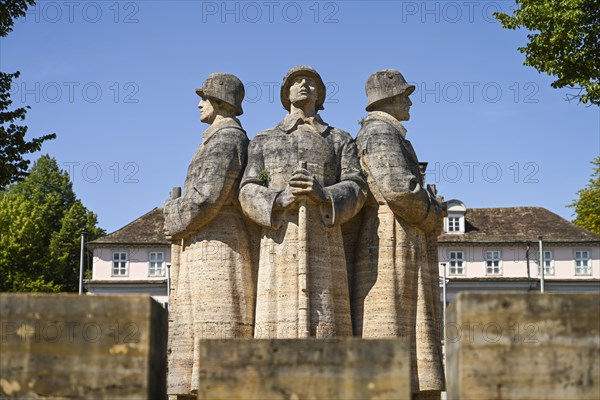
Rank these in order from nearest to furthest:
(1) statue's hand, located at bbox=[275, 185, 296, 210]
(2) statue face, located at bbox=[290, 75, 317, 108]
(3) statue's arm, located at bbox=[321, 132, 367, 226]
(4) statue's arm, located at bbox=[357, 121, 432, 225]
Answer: (1) statue's hand, located at bbox=[275, 185, 296, 210], (3) statue's arm, located at bbox=[321, 132, 367, 226], (4) statue's arm, located at bbox=[357, 121, 432, 225], (2) statue face, located at bbox=[290, 75, 317, 108]

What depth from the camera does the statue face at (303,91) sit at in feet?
62.2

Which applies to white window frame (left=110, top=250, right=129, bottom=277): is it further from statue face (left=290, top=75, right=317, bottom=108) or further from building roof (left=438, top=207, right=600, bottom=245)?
statue face (left=290, top=75, right=317, bottom=108)

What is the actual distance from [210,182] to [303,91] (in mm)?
2265

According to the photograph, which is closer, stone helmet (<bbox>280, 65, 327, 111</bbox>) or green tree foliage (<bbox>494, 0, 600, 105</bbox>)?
stone helmet (<bbox>280, 65, 327, 111</bbox>)

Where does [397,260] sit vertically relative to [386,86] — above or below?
below

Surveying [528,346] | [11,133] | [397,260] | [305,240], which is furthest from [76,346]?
[11,133]

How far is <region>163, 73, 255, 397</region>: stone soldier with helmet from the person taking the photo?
59.8 feet

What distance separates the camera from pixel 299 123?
18.8 meters

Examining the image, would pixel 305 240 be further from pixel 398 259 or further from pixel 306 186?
pixel 398 259

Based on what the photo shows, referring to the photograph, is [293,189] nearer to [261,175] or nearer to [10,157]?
[261,175]

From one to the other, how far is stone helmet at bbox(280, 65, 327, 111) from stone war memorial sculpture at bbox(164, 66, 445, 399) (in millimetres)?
22

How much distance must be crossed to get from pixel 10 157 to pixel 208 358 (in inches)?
740

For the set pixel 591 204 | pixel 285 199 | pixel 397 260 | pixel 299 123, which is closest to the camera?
pixel 285 199

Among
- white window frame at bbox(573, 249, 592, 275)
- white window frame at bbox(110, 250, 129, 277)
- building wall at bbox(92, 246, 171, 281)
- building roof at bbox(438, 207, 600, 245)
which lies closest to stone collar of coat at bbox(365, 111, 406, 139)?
building wall at bbox(92, 246, 171, 281)
